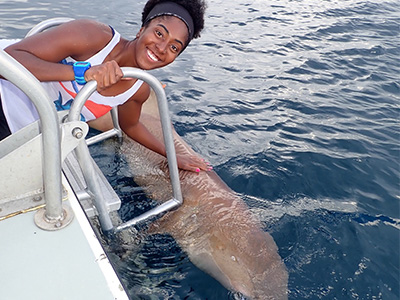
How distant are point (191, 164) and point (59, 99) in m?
1.19

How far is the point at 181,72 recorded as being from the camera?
6.36m

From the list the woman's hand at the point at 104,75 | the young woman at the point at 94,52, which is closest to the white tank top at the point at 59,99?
the young woman at the point at 94,52

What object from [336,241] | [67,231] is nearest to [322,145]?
[336,241]

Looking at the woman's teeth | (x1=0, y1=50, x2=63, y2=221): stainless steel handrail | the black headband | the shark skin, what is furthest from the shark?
(x1=0, y1=50, x2=63, y2=221): stainless steel handrail

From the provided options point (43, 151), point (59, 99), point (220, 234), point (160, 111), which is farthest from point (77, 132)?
Answer: point (220, 234)

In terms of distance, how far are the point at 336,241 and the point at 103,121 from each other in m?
2.55

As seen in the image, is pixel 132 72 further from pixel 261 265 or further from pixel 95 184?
pixel 261 265

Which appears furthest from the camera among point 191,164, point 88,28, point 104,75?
point 191,164

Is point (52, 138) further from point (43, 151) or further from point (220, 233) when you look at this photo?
point (220, 233)

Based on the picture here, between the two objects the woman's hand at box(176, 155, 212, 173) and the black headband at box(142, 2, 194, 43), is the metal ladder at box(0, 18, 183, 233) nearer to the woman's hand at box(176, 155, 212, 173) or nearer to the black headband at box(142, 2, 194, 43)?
the black headband at box(142, 2, 194, 43)

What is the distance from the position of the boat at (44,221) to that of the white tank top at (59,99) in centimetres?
71

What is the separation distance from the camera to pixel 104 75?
69.2 inches

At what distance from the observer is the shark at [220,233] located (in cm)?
268

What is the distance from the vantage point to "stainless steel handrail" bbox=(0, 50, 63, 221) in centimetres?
121
